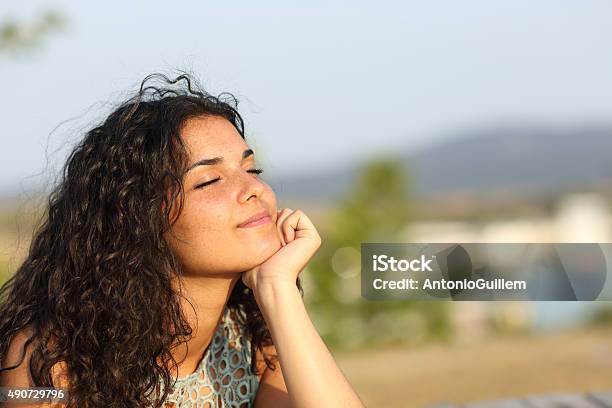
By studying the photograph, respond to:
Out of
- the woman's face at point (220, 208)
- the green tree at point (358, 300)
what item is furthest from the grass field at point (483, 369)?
the woman's face at point (220, 208)

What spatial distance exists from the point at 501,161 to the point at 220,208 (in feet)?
508

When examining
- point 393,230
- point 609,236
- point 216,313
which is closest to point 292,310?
point 216,313

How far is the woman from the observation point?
219cm

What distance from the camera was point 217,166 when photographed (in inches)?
88.9

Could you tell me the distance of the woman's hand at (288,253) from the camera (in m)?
2.28

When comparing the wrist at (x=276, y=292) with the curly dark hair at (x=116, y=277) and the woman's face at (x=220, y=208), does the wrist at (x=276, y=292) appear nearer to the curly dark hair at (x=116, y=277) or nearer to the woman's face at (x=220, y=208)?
the woman's face at (x=220, y=208)

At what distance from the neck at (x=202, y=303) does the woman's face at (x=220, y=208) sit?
0.18 ft

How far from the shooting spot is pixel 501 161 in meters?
153

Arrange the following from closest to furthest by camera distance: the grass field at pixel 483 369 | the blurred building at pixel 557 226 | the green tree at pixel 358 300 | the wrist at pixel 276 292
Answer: the wrist at pixel 276 292 → the grass field at pixel 483 369 → the green tree at pixel 358 300 → the blurred building at pixel 557 226

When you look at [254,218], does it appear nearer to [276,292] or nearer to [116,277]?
[276,292]

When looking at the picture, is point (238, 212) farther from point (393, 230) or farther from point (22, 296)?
point (393, 230)

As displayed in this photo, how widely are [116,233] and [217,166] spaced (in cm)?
33

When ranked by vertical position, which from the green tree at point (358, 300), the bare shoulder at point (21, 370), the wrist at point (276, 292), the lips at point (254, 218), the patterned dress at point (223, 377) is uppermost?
the lips at point (254, 218)

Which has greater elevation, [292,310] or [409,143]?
[292,310]
